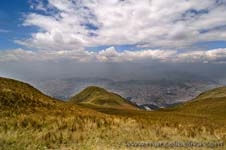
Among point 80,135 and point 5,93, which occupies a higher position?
point 5,93

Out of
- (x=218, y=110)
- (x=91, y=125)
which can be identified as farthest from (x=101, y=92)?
(x=91, y=125)

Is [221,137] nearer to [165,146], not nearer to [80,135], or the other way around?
[165,146]

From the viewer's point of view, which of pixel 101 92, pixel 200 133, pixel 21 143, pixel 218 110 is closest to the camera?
pixel 21 143

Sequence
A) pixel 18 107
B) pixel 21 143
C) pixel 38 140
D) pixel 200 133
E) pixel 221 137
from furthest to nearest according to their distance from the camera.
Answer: pixel 18 107 → pixel 200 133 → pixel 221 137 → pixel 38 140 → pixel 21 143

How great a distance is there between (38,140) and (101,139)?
3532mm

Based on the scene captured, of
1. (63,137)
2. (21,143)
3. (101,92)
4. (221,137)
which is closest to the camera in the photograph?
(21,143)

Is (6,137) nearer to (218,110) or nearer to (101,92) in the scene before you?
(218,110)

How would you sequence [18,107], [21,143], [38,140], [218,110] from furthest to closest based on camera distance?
[218,110] < [18,107] < [38,140] < [21,143]

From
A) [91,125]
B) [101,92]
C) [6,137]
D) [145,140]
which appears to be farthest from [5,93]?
[101,92]

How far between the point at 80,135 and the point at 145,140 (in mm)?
3891

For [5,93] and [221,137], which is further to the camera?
[5,93]

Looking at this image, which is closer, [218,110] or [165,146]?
[165,146]

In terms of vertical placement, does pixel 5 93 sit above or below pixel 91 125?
above

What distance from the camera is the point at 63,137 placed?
48.8ft
